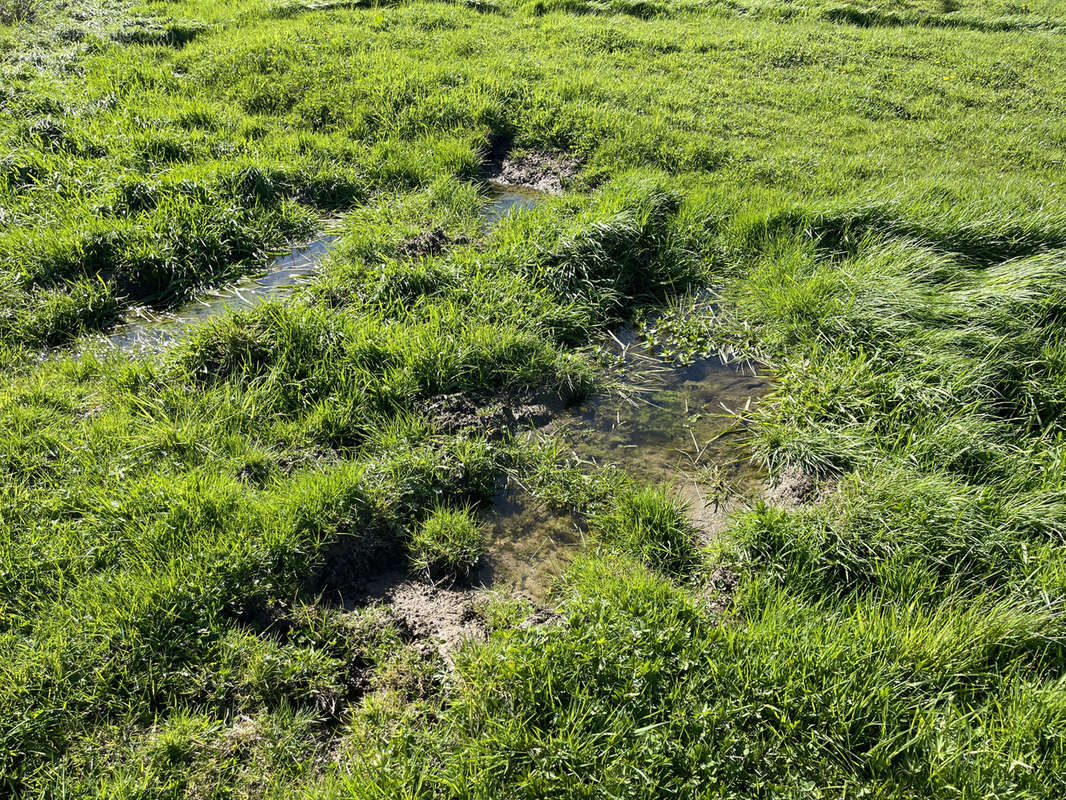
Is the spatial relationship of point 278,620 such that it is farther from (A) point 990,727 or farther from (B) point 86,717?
(A) point 990,727

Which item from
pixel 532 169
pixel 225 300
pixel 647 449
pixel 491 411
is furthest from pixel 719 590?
pixel 532 169

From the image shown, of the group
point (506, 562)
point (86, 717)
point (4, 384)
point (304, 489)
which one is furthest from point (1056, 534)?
point (4, 384)

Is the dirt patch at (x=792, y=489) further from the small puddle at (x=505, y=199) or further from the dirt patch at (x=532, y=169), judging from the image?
the dirt patch at (x=532, y=169)

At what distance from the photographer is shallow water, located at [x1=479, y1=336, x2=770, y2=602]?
3863mm

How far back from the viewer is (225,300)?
5.49 meters

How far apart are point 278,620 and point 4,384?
8.53 feet

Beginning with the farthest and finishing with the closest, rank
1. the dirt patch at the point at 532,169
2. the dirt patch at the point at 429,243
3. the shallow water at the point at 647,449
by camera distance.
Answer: the dirt patch at the point at 532,169 → the dirt patch at the point at 429,243 → the shallow water at the point at 647,449

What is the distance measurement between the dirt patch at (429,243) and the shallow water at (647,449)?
1.81 meters

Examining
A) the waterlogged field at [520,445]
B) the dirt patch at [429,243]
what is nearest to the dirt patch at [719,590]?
the waterlogged field at [520,445]

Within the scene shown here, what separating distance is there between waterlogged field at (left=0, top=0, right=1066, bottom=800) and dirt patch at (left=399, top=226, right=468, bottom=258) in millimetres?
42

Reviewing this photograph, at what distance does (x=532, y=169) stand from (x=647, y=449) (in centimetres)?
418

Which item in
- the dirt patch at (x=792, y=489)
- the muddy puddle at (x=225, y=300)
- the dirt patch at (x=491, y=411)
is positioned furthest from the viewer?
the muddy puddle at (x=225, y=300)

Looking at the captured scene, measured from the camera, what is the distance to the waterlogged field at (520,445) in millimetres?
2852

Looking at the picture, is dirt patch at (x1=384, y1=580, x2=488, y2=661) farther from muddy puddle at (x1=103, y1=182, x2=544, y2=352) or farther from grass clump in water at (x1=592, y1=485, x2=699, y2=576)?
muddy puddle at (x1=103, y1=182, x2=544, y2=352)
